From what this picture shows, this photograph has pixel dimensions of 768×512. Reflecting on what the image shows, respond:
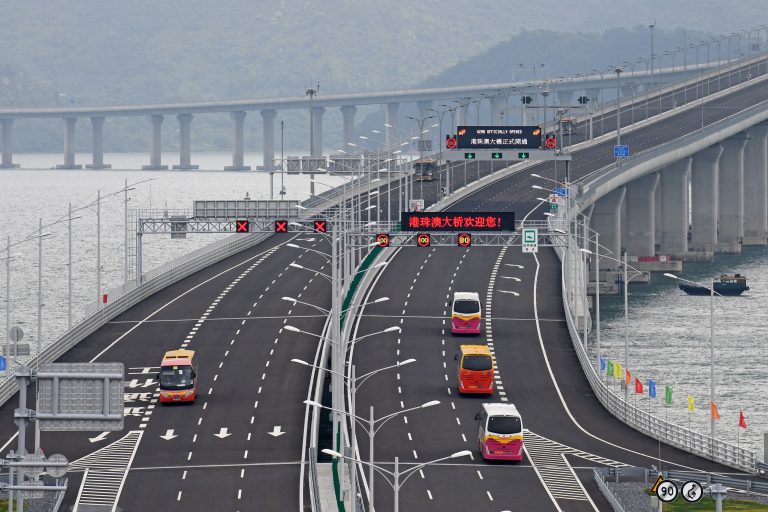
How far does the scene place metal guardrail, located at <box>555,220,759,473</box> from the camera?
76569mm

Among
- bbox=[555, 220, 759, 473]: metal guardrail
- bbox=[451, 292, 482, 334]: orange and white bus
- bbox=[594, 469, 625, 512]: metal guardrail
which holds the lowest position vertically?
bbox=[594, 469, 625, 512]: metal guardrail

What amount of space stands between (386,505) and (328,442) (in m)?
14.2

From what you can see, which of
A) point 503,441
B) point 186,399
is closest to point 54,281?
point 186,399

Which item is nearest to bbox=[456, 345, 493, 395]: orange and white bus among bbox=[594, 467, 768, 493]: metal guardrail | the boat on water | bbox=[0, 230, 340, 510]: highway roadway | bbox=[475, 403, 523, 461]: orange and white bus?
bbox=[0, 230, 340, 510]: highway roadway

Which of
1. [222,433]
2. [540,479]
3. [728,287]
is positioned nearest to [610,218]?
[728,287]

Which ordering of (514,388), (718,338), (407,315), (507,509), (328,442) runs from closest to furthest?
(507,509)
(328,442)
(514,388)
(407,315)
(718,338)

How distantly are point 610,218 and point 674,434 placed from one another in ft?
360

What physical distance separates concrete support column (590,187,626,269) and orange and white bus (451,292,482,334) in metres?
86.7

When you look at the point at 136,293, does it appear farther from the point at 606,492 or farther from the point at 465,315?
the point at 606,492

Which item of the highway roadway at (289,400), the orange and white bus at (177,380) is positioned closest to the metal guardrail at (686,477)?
the highway roadway at (289,400)

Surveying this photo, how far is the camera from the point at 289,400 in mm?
86750

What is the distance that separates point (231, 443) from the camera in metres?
78.2

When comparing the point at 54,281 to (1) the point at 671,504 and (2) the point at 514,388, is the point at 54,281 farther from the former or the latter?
(1) the point at 671,504

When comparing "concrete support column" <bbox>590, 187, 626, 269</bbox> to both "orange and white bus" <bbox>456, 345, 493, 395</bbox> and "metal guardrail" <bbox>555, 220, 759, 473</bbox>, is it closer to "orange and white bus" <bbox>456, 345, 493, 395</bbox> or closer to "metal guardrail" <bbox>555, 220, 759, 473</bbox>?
"metal guardrail" <bbox>555, 220, 759, 473</bbox>
